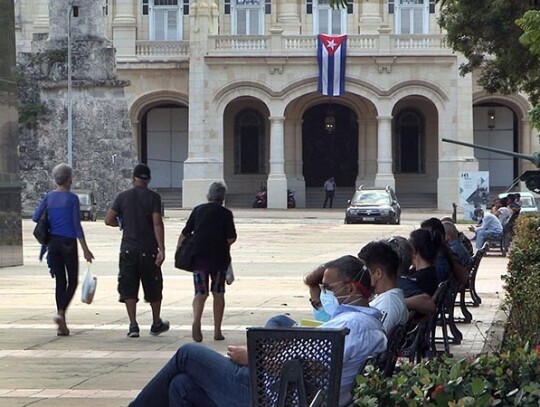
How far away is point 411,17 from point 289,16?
567 cm

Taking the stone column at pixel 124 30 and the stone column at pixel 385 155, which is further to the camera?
the stone column at pixel 124 30

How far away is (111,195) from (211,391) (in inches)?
1725

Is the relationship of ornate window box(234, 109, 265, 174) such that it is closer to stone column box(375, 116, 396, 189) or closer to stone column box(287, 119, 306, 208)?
stone column box(287, 119, 306, 208)

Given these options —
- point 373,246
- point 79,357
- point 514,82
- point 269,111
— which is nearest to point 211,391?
point 373,246

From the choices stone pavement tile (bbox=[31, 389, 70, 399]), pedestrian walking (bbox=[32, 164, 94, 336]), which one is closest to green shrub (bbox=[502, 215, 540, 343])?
stone pavement tile (bbox=[31, 389, 70, 399])

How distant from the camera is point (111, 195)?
51.0 metres

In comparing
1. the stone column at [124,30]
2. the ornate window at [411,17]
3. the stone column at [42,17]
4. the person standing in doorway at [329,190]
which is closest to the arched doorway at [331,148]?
the person standing in doorway at [329,190]

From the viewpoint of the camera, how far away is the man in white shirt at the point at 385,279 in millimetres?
8805

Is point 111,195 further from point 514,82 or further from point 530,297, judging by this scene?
point 530,297

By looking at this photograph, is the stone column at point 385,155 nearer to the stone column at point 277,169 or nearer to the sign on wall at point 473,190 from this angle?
the stone column at point 277,169

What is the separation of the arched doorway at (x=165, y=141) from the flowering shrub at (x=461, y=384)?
2380 inches

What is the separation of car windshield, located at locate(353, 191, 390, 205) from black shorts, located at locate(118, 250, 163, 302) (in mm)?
35041

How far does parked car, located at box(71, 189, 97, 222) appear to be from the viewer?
4816cm

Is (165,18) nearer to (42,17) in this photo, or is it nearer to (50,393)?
(42,17)
